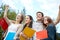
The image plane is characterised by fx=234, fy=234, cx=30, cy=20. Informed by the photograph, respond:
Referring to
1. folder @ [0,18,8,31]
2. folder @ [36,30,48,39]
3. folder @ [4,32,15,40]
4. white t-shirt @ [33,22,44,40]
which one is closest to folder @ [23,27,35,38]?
white t-shirt @ [33,22,44,40]

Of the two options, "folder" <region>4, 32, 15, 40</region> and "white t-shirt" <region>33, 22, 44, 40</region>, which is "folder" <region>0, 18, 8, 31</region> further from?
"white t-shirt" <region>33, 22, 44, 40</region>

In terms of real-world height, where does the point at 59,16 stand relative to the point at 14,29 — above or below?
above

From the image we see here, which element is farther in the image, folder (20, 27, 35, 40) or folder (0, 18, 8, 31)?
folder (0, 18, 8, 31)

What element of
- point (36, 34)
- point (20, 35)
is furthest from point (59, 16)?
point (20, 35)

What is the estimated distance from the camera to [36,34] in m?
4.17

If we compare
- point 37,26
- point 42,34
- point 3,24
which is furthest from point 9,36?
point 42,34

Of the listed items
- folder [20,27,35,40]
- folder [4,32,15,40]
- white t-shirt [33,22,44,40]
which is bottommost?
folder [4,32,15,40]

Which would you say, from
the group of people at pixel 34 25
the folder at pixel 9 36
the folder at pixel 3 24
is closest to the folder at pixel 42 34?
the group of people at pixel 34 25

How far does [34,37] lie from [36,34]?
14.7 inches

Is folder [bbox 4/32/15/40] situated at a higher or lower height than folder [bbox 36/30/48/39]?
lower

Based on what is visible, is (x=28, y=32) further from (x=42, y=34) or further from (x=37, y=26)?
(x=42, y=34)

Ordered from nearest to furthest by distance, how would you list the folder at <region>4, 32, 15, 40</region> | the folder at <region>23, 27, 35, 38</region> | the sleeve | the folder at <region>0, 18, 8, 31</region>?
1. the sleeve
2. the folder at <region>23, 27, 35, 38</region>
3. the folder at <region>4, 32, 15, 40</region>
4. the folder at <region>0, 18, 8, 31</region>

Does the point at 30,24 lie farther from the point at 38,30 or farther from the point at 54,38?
the point at 54,38

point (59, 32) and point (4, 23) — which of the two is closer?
point (59, 32)
